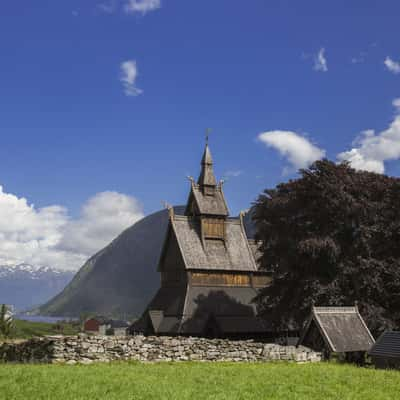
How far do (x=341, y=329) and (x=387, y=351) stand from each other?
15.3 feet

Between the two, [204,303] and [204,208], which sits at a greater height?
[204,208]

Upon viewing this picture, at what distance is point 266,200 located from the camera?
4878cm

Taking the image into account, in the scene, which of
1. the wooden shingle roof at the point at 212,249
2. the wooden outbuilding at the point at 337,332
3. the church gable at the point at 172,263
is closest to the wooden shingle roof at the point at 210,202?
the wooden shingle roof at the point at 212,249

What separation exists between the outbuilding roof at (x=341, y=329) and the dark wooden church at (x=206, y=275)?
1664 centimetres

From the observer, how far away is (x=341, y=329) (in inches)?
1453

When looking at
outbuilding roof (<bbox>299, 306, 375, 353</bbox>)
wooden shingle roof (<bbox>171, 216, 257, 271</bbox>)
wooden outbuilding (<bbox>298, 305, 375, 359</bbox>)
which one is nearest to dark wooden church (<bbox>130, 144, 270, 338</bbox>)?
wooden shingle roof (<bbox>171, 216, 257, 271</bbox>)

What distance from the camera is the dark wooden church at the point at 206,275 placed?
53.7 m

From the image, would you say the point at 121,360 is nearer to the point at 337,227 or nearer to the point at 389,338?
the point at 389,338

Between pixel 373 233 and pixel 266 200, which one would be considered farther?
pixel 266 200

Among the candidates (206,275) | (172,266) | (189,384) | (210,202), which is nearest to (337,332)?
(189,384)

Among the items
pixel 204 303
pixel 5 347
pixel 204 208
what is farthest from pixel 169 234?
pixel 5 347

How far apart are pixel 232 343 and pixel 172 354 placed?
425cm

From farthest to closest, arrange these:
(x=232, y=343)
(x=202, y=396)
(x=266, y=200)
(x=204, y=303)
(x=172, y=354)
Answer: (x=204, y=303)
(x=266, y=200)
(x=232, y=343)
(x=172, y=354)
(x=202, y=396)

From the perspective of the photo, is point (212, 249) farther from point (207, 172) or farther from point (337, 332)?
point (337, 332)
